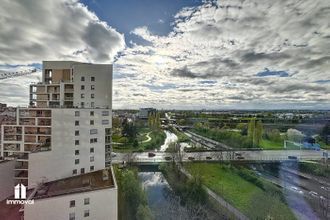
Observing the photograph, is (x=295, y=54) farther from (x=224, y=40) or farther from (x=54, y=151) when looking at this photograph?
(x=54, y=151)

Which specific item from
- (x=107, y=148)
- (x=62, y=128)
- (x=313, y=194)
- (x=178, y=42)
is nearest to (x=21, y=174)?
(x=62, y=128)

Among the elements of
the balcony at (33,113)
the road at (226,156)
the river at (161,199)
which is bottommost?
the river at (161,199)

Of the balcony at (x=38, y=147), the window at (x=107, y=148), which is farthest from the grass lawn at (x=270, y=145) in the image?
the balcony at (x=38, y=147)

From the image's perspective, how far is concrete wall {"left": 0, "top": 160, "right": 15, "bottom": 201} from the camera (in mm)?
2387

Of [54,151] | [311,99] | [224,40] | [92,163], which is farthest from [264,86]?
[54,151]

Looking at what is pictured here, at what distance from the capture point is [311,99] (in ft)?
9.16

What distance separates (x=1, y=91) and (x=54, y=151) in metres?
0.97

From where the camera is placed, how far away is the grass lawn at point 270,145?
535 cm

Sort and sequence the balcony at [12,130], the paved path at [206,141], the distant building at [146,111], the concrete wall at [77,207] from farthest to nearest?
the paved path at [206,141] → the distant building at [146,111] → the balcony at [12,130] → the concrete wall at [77,207]

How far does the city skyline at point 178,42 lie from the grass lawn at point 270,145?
274cm

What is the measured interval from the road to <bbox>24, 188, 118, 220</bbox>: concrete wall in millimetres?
2360

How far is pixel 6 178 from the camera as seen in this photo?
2.52 m

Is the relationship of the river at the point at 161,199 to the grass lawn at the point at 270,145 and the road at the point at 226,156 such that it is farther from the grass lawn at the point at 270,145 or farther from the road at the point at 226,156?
the grass lawn at the point at 270,145

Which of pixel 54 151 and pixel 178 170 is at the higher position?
pixel 54 151
